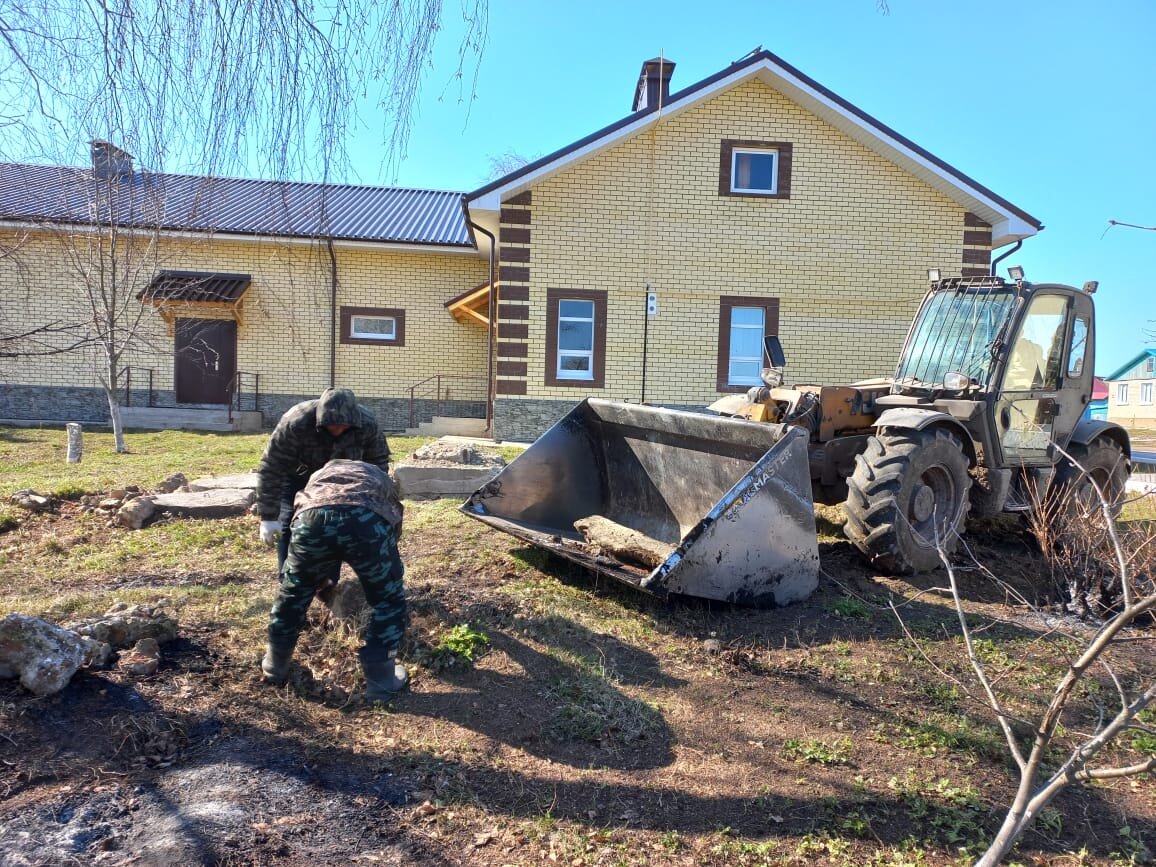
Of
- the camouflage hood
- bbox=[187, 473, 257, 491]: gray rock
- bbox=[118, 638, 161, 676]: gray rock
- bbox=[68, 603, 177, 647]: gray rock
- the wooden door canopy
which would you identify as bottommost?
bbox=[118, 638, 161, 676]: gray rock

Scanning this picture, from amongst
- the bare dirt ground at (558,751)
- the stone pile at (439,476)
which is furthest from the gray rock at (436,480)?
the bare dirt ground at (558,751)

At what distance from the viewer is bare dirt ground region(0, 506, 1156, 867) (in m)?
2.69

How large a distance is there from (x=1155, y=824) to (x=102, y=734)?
4.04 m

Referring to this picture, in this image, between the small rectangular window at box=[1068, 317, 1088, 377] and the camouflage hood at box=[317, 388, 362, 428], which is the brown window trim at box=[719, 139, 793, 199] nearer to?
the small rectangular window at box=[1068, 317, 1088, 377]

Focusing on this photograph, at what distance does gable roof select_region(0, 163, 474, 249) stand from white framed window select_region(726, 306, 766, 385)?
17.6ft

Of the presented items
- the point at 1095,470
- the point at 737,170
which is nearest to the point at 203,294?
the point at 737,170

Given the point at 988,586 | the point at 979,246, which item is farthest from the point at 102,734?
the point at 979,246

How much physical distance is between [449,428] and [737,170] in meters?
6.96

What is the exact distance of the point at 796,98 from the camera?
43.5ft

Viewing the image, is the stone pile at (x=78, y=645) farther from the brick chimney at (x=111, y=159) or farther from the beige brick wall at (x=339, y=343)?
the beige brick wall at (x=339, y=343)

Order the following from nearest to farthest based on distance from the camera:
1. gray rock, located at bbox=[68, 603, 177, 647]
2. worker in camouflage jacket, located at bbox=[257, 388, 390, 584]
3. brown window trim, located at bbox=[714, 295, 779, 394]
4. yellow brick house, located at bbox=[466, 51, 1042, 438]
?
1. gray rock, located at bbox=[68, 603, 177, 647]
2. worker in camouflage jacket, located at bbox=[257, 388, 390, 584]
3. yellow brick house, located at bbox=[466, 51, 1042, 438]
4. brown window trim, located at bbox=[714, 295, 779, 394]

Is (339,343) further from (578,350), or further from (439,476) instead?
(439,476)

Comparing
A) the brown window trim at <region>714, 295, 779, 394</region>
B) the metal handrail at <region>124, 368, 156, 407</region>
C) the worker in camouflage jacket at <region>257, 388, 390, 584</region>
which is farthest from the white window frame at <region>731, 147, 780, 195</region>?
the metal handrail at <region>124, 368, 156, 407</region>

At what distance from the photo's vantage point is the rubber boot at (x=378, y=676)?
3.66 m
